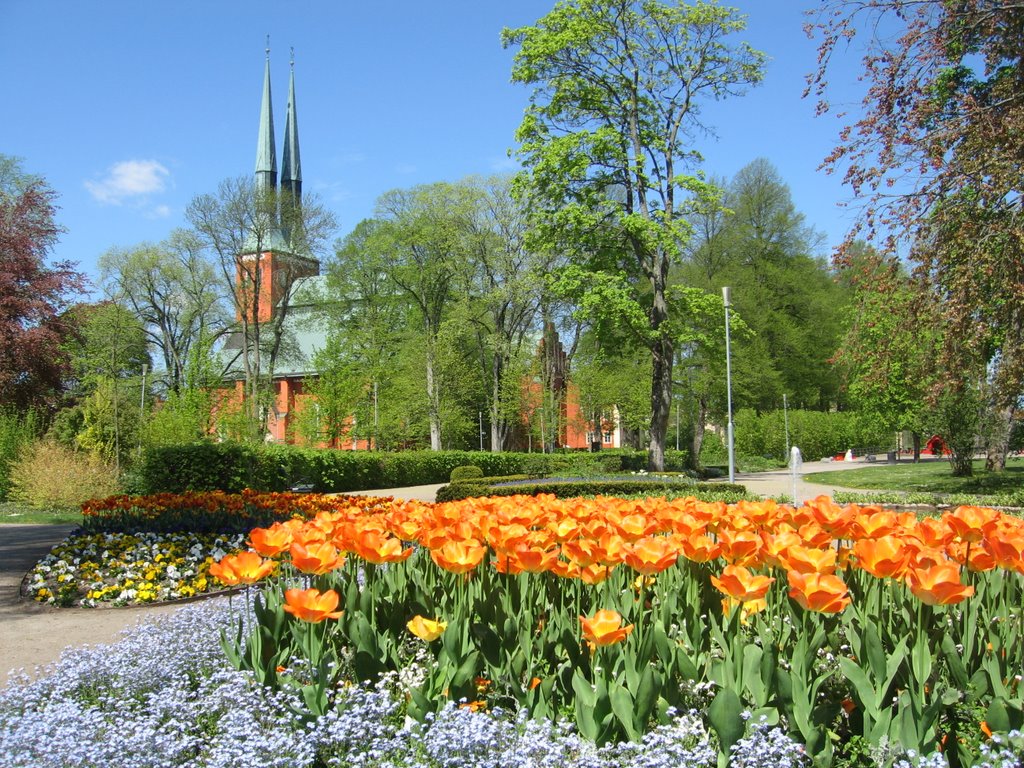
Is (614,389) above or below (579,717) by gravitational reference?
above

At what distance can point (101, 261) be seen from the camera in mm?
49344

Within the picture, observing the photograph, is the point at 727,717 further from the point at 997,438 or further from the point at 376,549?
the point at 997,438

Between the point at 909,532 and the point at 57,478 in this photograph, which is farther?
the point at 57,478

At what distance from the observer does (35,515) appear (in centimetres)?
1645

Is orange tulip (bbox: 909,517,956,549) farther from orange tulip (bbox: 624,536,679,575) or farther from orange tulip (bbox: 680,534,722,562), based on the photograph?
orange tulip (bbox: 624,536,679,575)

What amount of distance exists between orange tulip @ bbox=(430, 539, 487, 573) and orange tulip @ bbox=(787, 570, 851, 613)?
1234 millimetres

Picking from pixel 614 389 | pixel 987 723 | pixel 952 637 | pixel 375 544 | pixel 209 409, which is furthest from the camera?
pixel 614 389

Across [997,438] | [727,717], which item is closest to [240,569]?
[727,717]

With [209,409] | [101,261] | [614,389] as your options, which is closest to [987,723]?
[209,409]

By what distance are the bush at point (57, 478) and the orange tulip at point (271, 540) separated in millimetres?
15750

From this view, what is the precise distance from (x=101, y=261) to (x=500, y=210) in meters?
25.1

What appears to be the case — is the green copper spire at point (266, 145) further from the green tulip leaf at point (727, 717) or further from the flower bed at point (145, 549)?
the green tulip leaf at point (727, 717)

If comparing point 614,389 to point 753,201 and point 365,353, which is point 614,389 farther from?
point 753,201

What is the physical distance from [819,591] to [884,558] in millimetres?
441
